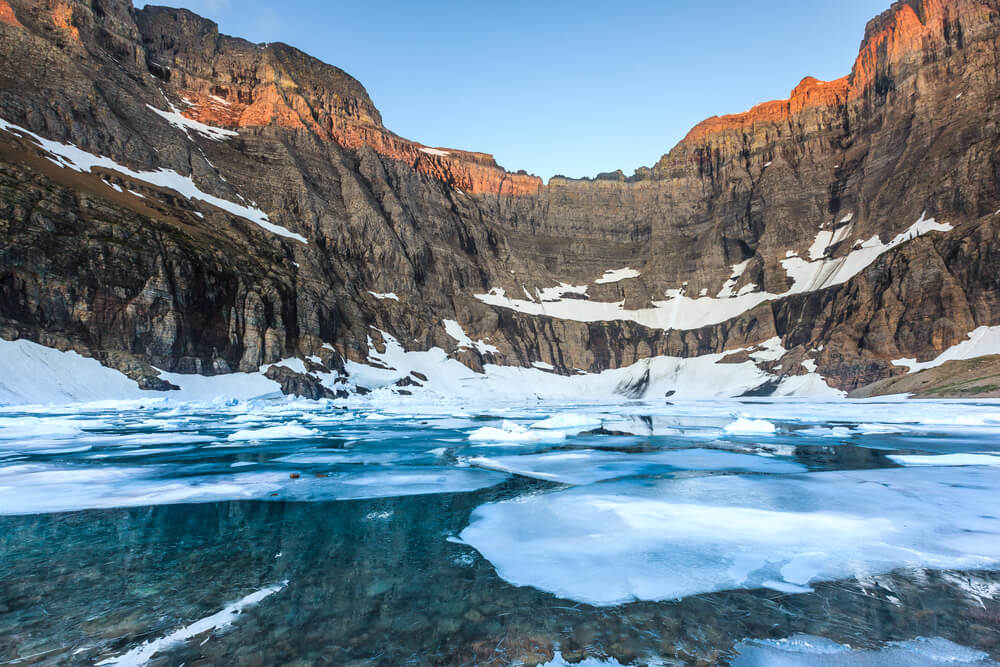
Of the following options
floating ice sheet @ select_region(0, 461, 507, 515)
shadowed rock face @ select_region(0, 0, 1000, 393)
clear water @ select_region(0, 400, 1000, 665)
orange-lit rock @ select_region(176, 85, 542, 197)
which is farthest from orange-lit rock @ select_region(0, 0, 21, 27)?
clear water @ select_region(0, 400, 1000, 665)

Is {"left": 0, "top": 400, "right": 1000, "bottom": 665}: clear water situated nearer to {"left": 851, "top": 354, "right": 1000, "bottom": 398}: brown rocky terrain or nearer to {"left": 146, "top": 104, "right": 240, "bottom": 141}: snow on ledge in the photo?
{"left": 851, "top": 354, "right": 1000, "bottom": 398}: brown rocky terrain

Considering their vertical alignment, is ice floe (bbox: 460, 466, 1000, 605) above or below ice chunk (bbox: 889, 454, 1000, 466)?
below

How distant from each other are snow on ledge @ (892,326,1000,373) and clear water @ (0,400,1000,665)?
67.3 m

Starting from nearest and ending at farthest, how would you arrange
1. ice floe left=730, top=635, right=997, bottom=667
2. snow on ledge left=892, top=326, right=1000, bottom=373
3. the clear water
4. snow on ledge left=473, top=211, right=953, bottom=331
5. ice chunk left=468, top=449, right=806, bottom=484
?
ice floe left=730, top=635, right=997, bottom=667 → the clear water → ice chunk left=468, top=449, right=806, bottom=484 → snow on ledge left=892, top=326, right=1000, bottom=373 → snow on ledge left=473, top=211, right=953, bottom=331

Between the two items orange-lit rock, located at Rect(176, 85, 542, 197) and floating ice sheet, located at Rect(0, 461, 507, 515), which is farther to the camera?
orange-lit rock, located at Rect(176, 85, 542, 197)

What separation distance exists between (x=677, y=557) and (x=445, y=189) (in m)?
122

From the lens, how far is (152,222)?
60.8 metres

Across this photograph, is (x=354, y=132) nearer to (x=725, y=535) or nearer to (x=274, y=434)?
(x=274, y=434)

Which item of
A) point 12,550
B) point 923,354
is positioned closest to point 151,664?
point 12,550

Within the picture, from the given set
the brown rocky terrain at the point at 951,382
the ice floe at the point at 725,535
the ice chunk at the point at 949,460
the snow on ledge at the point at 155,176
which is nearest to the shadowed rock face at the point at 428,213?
the snow on ledge at the point at 155,176

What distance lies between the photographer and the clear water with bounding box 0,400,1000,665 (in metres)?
4.41

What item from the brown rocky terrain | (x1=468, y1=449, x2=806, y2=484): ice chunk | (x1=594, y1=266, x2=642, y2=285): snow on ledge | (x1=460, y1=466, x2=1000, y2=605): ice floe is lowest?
(x1=468, y1=449, x2=806, y2=484): ice chunk

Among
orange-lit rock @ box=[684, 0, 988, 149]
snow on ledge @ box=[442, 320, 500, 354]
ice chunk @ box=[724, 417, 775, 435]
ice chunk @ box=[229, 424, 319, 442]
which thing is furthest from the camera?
snow on ledge @ box=[442, 320, 500, 354]

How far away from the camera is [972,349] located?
64.2 metres
